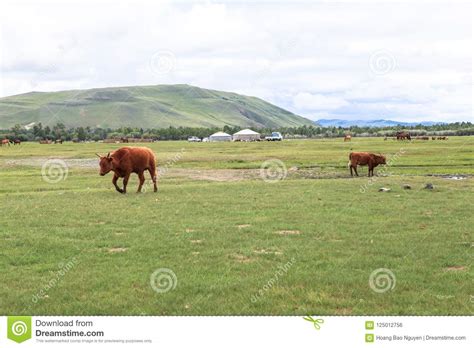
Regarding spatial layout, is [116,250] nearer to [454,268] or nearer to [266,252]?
[266,252]

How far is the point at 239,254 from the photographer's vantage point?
13.1 metres

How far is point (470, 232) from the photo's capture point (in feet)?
51.7

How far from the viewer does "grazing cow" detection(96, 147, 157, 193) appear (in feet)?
88.8

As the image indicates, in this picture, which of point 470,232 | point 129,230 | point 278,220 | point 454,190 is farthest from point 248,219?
point 454,190

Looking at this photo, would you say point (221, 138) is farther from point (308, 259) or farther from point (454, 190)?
point (308, 259)

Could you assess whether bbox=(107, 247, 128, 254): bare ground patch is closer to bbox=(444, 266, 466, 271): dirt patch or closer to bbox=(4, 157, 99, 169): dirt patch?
bbox=(444, 266, 466, 271): dirt patch

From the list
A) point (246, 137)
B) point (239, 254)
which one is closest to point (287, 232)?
point (239, 254)

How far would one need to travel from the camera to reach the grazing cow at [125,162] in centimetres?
2706

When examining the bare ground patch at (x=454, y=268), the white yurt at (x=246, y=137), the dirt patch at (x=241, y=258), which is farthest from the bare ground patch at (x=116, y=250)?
the white yurt at (x=246, y=137)

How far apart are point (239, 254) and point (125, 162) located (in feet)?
52.5

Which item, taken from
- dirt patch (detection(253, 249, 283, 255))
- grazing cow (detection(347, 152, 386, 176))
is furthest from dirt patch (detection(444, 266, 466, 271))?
grazing cow (detection(347, 152, 386, 176))

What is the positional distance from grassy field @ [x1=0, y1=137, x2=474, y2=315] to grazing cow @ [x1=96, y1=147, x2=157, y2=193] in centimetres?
218

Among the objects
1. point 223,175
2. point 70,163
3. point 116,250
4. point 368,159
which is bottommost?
point 70,163
